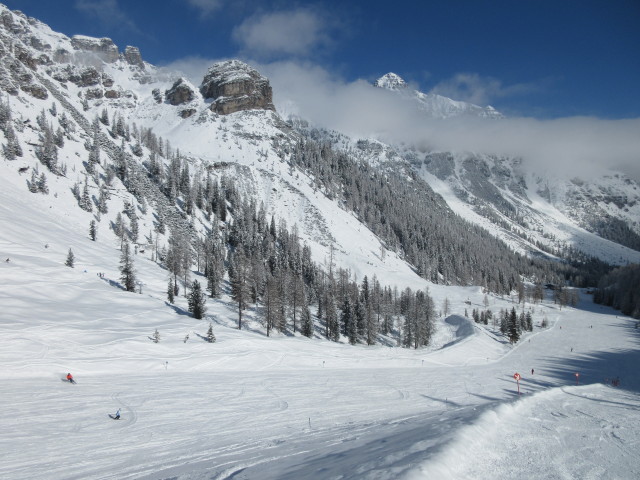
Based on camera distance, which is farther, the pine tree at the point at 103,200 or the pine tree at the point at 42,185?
the pine tree at the point at 103,200

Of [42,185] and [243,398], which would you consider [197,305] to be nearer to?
[243,398]

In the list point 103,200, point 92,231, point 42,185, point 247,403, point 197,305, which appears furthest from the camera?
point 103,200

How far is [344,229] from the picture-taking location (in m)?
168

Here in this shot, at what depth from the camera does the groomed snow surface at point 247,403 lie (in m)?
10.2

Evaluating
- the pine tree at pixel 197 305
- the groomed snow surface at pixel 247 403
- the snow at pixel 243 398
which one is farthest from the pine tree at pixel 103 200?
the pine tree at pixel 197 305

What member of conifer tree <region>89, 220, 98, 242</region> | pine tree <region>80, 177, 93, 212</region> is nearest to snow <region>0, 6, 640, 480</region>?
conifer tree <region>89, 220, 98, 242</region>

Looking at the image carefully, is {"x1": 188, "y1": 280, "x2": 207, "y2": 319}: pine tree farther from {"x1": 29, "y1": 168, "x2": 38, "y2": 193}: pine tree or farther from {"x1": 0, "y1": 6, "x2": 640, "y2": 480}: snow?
{"x1": 29, "y1": 168, "x2": 38, "y2": 193}: pine tree

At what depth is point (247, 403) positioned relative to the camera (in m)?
21.9

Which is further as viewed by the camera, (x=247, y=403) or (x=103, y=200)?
(x=103, y=200)

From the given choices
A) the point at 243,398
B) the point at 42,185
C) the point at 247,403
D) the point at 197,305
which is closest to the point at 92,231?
the point at 42,185

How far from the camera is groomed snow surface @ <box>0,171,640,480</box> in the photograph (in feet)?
33.4

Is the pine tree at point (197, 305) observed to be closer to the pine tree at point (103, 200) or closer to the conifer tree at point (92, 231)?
the conifer tree at point (92, 231)

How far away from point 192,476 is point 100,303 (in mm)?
43469

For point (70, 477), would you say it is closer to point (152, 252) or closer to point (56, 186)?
point (152, 252)
